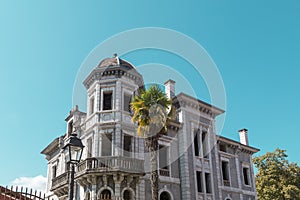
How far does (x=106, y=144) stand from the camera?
22.0m

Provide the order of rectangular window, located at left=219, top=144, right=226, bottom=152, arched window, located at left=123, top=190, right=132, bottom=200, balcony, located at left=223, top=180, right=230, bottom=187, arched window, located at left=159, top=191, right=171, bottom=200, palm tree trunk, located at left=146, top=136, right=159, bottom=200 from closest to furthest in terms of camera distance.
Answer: palm tree trunk, located at left=146, top=136, right=159, bottom=200 < arched window, located at left=123, top=190, right=132, bottom=200 < arched window, located at left=159, top=191, right=171, bottom=200 < balcony, located at left=223, top=180, right=230, bottom=187 < rectangular window, located at left=219, top=144, right=226, bottom=152

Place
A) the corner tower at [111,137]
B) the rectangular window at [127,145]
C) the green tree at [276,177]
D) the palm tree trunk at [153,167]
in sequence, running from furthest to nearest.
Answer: the green tree at [276,177] < the rectangular window at [127,145] < the corner tower at [111,137] < the palm tree trunk at [153,167]

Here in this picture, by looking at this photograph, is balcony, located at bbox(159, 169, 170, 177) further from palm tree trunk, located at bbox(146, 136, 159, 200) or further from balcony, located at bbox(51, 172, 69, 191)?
balcony, located at bbox(51, 172, 69, 191)

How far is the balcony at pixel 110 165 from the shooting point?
19.6 meters

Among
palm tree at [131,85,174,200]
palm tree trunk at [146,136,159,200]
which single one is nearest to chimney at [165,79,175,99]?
palm tree at [131,85,174,200]

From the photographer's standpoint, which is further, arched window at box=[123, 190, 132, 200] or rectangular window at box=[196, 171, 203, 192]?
rectangular window at box=[196, 171, 203, 192]

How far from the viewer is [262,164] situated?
4128 cm

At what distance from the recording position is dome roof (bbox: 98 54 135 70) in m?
23.7

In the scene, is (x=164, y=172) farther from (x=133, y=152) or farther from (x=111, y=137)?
(x=111, y=137)

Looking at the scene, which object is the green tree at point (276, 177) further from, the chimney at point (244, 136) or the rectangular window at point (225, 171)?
the rectangular window at point (225, 171)

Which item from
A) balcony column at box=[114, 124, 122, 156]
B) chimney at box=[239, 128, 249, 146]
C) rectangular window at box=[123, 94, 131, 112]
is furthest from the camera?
chimney at box=[239, 128, 249, 146]

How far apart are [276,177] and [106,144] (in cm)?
2744

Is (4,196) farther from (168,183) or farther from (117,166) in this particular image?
(168,183)

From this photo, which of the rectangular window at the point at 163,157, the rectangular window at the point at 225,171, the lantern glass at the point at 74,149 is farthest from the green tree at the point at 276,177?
the lantern glass at the point at 74,149
